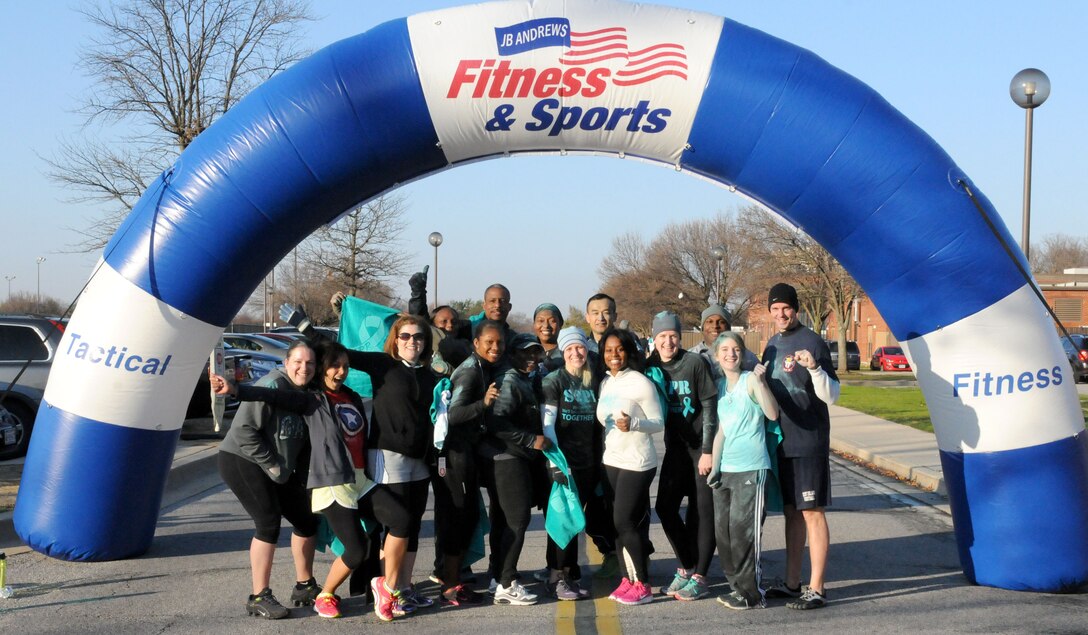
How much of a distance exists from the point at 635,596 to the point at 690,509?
74 cm

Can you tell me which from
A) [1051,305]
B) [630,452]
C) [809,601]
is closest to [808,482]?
[809,601]

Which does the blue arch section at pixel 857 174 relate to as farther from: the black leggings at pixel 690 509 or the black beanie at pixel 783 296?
the black leggings at pixel 690 509

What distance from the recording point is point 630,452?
666 cm

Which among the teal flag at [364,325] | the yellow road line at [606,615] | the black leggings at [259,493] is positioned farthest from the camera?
the teal flag at [364,325]

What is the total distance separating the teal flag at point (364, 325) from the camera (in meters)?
8.14

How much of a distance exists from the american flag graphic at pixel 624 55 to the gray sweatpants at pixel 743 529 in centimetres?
270

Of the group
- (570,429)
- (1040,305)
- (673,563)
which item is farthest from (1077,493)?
(570,429)

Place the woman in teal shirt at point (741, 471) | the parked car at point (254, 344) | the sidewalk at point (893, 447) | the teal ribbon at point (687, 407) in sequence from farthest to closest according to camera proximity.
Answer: the parked car at point (254, 344)
the sidewalk at point (893, 447)
the teal ribbon at point (687, 407)
the woman in teal shirt at point (741, 471)

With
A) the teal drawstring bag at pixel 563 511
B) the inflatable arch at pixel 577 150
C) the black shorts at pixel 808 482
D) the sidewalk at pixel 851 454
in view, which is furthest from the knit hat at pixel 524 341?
the sidewalk at pixel 851 454

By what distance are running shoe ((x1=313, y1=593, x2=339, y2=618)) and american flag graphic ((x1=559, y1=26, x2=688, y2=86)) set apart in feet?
12.4

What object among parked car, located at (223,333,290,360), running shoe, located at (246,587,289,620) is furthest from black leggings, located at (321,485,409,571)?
parked car, located at (223,333,290,360)

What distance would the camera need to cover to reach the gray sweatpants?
6.54 meters

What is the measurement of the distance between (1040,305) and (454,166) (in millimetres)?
4117

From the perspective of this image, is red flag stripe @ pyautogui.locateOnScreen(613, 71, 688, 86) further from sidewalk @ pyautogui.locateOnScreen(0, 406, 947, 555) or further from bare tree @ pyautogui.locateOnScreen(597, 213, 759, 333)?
bare tree @ pyautogui.locateOnScreen(597, 213, 759, 333)
